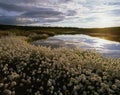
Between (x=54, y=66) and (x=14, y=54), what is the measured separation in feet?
9.63

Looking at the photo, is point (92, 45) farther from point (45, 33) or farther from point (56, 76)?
point (45, 33)

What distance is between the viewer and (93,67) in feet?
46.9

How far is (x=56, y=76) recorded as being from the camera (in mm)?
13617

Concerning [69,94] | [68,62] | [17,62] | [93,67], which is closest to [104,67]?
[93,67]

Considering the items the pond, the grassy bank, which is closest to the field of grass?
the pond

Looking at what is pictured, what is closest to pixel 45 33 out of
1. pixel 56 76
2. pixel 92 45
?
pixel 92 45

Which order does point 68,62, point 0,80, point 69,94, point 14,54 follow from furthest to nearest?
1. point 14,54
2. point 68,62
3. point 0,80
4. point 69,94

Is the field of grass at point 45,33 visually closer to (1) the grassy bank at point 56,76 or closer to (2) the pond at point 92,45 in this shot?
(2) the pond at point 92,45

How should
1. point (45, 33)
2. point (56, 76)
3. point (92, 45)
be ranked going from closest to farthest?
1. point (56, 76)
2. point (92, 45)
3. point (45, 33)

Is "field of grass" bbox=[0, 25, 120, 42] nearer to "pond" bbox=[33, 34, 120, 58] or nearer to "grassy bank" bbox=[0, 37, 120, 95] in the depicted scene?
"pond" bbox=[33, 34, 120, 58]

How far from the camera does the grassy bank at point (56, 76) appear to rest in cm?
1264

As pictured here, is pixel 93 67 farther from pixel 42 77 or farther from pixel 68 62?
pixel 42 77

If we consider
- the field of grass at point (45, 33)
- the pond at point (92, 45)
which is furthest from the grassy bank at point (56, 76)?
the field of grass at point (45, 33)

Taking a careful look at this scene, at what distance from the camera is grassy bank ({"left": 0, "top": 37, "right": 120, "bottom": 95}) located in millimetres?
12641
